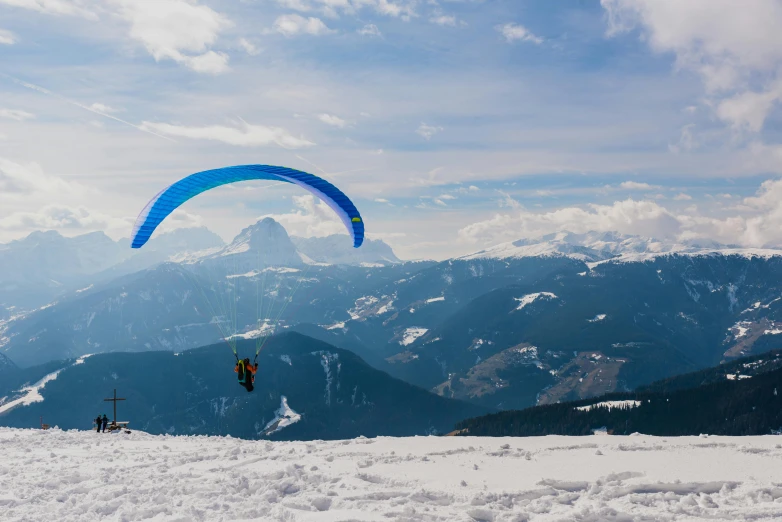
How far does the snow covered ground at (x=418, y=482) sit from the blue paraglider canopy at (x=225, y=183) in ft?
38.8

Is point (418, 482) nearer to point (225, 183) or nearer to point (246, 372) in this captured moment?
point (246, 372)

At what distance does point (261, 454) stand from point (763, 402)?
224373 millimetres

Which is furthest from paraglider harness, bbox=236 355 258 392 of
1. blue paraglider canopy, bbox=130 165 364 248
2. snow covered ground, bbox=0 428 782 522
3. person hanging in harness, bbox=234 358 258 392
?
blue paraglider canopy, bbox=130 165 364 248

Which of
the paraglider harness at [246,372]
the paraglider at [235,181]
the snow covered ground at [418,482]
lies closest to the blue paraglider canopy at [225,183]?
the paraglider at [235,181]

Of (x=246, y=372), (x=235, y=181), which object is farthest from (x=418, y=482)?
(x=235, y=181)

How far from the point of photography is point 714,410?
196 meters

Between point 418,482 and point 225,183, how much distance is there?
21.3 m

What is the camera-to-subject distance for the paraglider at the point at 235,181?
29.1 meters

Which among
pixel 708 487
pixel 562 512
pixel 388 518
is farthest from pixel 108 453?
pixel 708 487

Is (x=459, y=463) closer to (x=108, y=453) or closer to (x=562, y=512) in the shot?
(x=562, y=512)

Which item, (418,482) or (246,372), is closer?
(418,482)

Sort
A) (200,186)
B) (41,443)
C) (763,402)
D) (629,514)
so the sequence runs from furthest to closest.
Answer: (763,402) → (200,186) → (41,443) → (629,514)

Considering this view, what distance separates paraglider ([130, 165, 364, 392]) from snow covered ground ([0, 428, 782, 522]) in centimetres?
773

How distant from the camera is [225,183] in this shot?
32.0 metres
